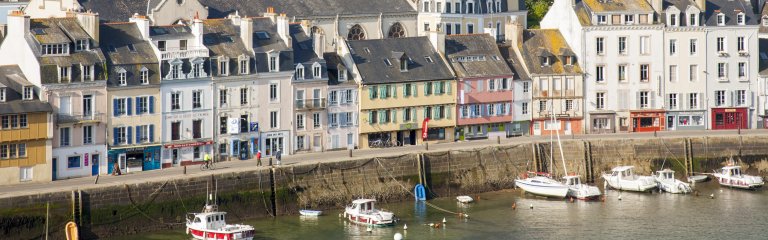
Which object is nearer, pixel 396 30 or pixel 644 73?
pixel 644 73

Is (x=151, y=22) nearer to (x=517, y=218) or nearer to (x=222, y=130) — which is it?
(x=222, y=130)

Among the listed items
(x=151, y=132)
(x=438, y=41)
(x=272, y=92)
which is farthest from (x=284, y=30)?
(x=438, y=41)

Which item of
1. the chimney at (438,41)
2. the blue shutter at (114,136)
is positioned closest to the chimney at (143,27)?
the blue shutter at (114,136)

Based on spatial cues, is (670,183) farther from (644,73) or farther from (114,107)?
(114,107)

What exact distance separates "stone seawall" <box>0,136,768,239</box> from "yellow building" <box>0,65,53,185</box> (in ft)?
17.8

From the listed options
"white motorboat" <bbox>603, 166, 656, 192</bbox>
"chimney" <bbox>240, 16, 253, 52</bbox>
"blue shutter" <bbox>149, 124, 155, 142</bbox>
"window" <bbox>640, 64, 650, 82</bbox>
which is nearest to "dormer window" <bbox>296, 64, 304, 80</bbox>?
"chimney" <bbox>240, 16, 253, 52</bbox>

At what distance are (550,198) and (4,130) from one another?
106 ft

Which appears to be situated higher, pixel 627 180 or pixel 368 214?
pixel 627 180

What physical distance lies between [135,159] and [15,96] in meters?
9.18

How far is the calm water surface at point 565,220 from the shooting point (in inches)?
4222

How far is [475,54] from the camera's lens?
13112cm

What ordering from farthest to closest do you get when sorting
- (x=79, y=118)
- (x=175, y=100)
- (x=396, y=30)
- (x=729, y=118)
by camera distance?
1. (x=396, y=30)
2. (x=729, y=118)
3. (x=175, y=100)
4. (x=79, y=118)

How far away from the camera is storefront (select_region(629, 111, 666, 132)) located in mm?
135125

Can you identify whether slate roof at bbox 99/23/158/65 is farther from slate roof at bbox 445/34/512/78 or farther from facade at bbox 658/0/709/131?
facade at bbox 658/0/709/131
